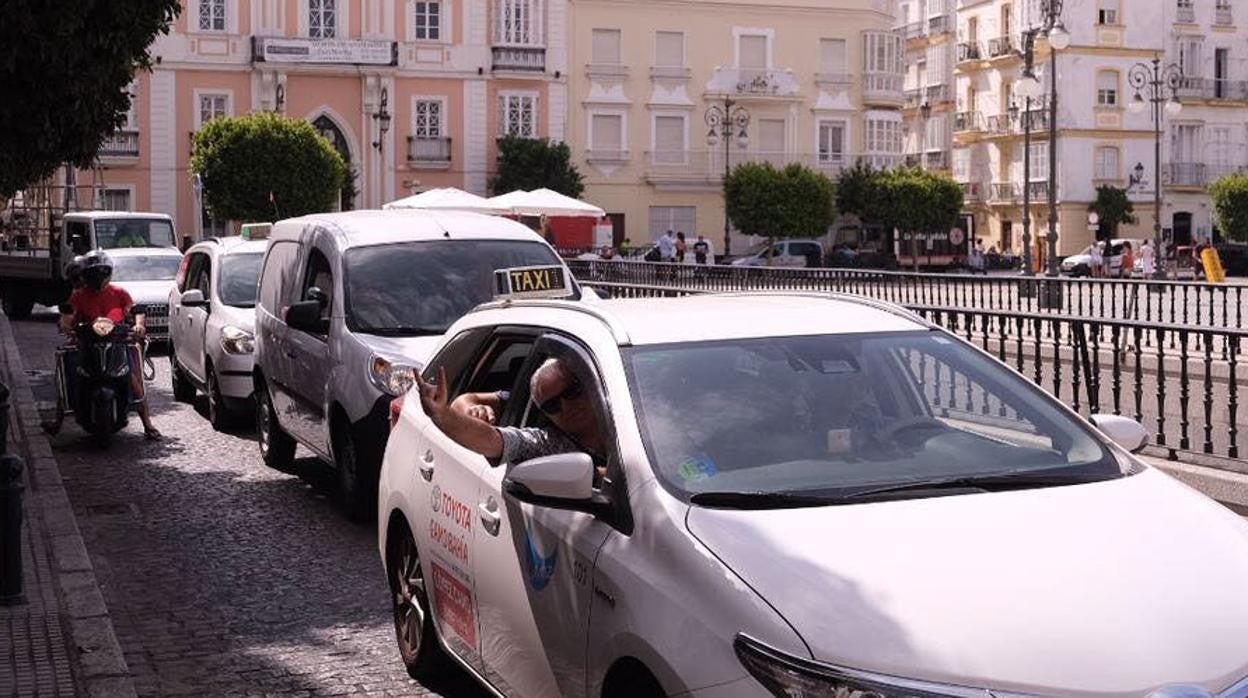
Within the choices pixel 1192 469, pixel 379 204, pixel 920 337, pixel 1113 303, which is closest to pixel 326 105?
pixel 379 204

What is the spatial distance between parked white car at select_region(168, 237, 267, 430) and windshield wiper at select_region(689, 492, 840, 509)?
1054 cm

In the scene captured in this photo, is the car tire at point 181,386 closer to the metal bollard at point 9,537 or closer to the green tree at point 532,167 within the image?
the metal bollard at point 9,537

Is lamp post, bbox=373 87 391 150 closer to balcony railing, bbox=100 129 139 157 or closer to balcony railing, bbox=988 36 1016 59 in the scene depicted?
balcony railing, bbox=100 129 139 157

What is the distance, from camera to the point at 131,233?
1177 inches

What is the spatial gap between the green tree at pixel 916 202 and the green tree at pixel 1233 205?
33.8ft

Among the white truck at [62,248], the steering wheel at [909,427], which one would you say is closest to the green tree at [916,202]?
the white truck at [62,248]

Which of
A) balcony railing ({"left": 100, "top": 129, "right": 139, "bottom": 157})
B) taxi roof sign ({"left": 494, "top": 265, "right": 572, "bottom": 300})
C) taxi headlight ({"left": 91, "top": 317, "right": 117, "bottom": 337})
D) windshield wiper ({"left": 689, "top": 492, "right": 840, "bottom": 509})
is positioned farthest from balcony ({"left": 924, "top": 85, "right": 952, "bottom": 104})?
windshield wiper ({"left": 689, "top": 492, "right": 840, "bottom": 509})

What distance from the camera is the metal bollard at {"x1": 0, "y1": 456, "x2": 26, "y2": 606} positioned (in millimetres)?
8203

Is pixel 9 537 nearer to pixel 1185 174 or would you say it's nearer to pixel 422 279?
pixel 422 279

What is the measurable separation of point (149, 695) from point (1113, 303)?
57.4 feet

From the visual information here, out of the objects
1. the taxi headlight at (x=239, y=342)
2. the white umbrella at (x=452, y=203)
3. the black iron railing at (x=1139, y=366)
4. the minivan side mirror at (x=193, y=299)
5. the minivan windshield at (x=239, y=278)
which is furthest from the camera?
the white umbrella at (x=452, y=203)

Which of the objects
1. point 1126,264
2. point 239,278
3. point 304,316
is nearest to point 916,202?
point 1126,264

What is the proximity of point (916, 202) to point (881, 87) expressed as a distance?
5.96 m

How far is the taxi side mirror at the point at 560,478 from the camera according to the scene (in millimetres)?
4824
